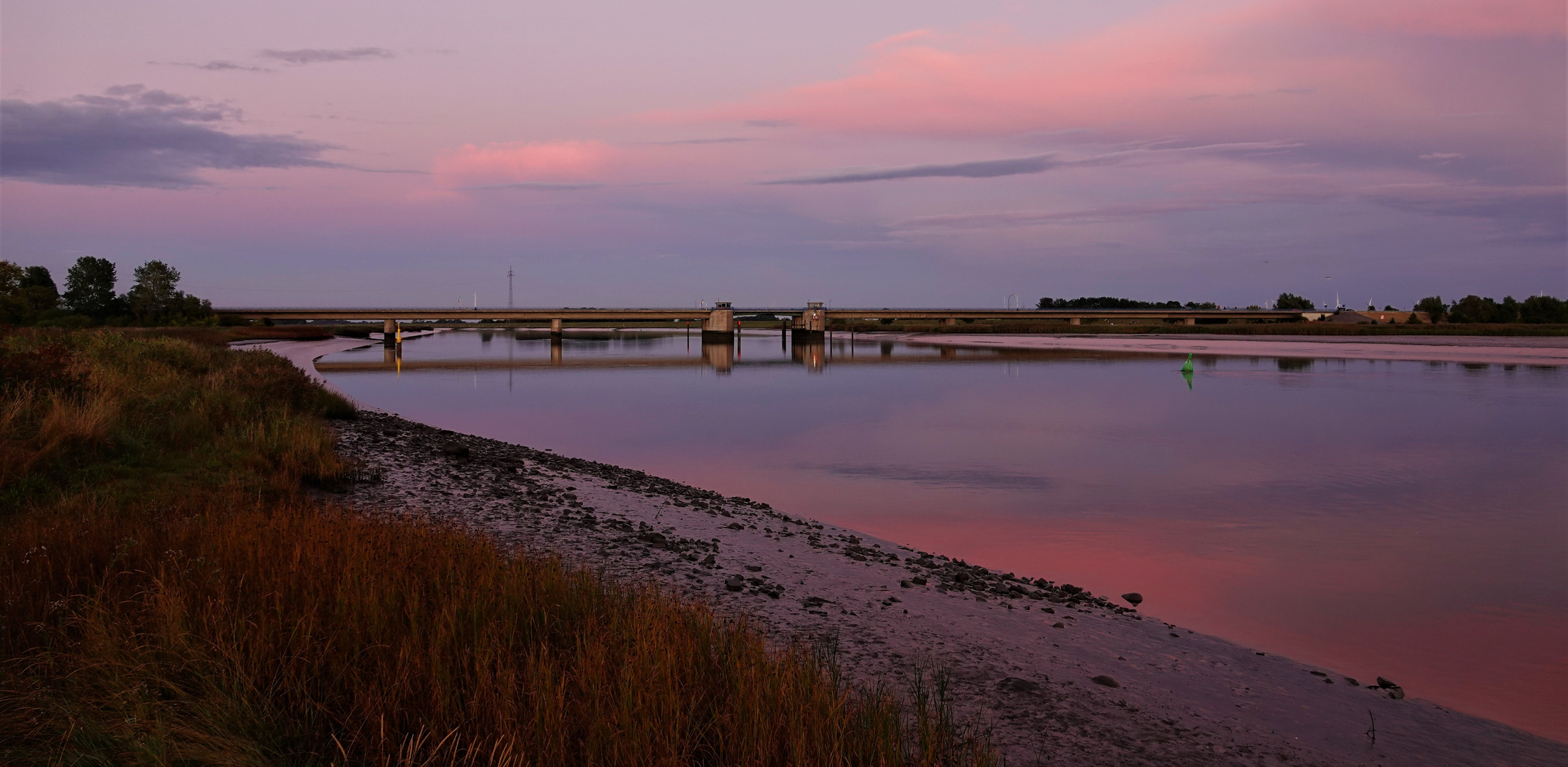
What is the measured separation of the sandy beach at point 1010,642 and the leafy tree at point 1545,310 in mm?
214544

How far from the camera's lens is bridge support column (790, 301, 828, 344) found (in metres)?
161

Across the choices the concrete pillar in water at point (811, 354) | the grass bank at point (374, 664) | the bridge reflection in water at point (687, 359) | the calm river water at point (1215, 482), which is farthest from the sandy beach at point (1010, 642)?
the concrete pillar in water at point (811, 354)

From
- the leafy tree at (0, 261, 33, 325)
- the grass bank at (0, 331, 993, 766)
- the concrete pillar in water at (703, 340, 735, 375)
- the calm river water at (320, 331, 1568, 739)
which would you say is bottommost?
the calm river water at (320, 331, 1568, 739)

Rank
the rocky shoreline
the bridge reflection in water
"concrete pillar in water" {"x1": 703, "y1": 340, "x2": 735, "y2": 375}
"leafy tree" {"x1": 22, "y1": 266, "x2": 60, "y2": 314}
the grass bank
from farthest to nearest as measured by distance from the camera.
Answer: "leafy tree" {"x1": 22, "y1": 266, "x2": 60, "y2": 314} < "concrete pillar in water" {"x1": 703, "y1": 340, "x2": 735, "y2": 375} < the bridge reflection in water < the rocky shoreline < the grass bank

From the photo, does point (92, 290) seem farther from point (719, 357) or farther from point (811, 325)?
point (811, 325)

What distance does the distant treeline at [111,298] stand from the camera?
362 ft

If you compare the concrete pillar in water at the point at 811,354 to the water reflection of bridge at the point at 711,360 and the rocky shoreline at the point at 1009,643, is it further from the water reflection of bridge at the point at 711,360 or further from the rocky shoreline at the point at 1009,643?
the rocky shoreline at the point at 1009,643

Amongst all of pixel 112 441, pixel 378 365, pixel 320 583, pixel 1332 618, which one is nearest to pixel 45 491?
pixel 112 441

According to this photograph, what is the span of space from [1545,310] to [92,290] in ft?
831

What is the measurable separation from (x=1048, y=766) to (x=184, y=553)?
24.3 ft

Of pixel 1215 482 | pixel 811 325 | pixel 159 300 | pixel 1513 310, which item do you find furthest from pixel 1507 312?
pixel 159 300

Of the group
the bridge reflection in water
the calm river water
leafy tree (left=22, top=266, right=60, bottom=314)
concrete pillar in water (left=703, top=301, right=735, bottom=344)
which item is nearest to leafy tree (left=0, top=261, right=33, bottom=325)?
leafy tree (left=22, top=266, right=60, bottom=314)

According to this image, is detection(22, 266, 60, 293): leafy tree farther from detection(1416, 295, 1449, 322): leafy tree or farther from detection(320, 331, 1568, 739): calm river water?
detection(1416, 295, 1449, 322): leafy tree

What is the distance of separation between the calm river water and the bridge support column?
339ft
